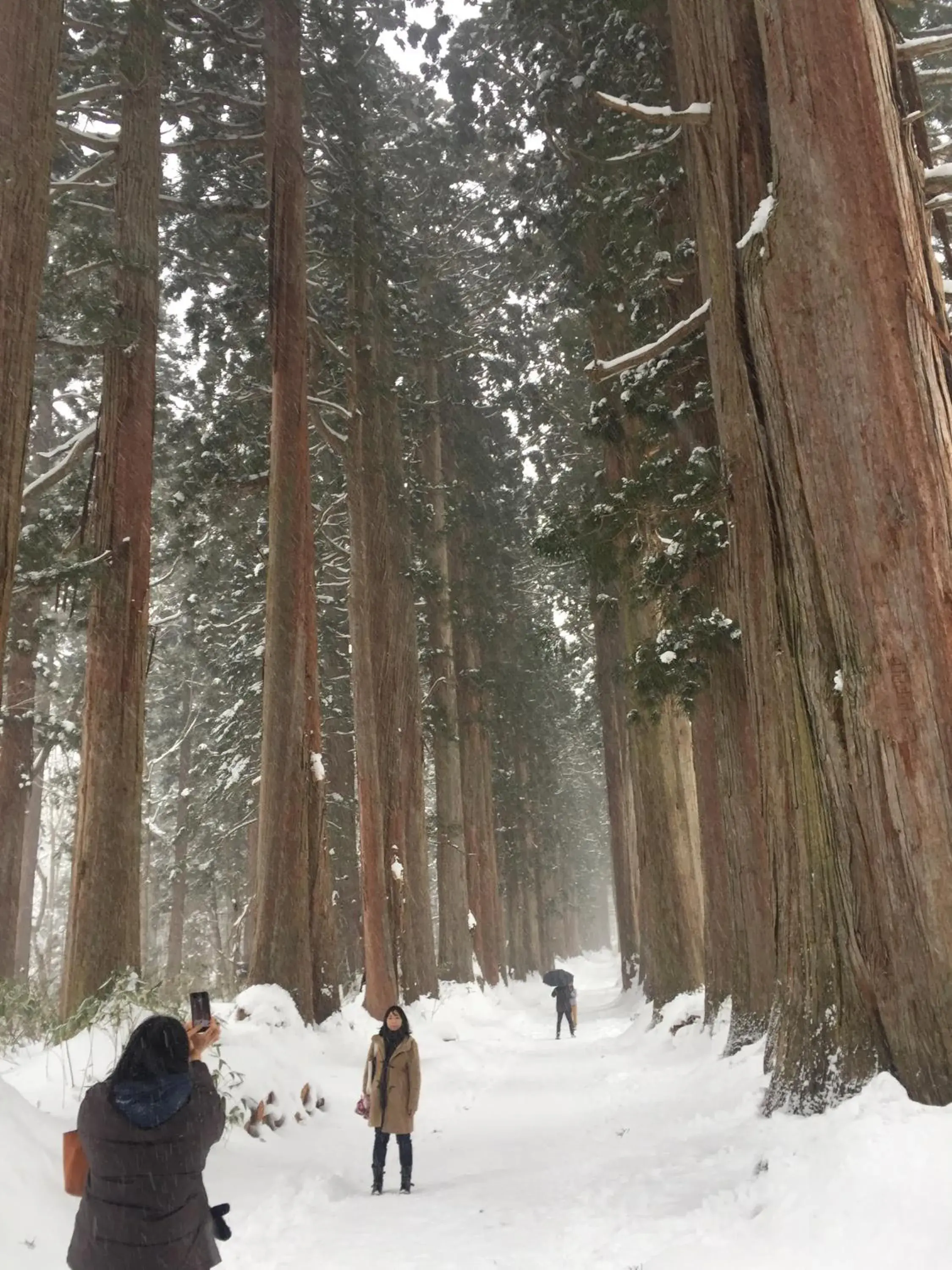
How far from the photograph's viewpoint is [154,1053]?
275 cm

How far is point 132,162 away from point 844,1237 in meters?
10.3

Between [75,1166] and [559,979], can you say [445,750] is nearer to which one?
[559,979]

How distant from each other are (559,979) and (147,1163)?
51.8ft

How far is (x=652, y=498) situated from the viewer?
9258 millimetres

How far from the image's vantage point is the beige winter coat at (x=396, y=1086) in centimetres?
627

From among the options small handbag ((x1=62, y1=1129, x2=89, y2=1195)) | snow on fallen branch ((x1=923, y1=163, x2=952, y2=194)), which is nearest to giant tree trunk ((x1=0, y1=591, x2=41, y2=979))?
small handbag ((x1=62, y1=1129, x2=89, y2=1195))

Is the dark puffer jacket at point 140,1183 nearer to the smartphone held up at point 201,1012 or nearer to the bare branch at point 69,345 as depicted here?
the smartphone held up at point 201,1012

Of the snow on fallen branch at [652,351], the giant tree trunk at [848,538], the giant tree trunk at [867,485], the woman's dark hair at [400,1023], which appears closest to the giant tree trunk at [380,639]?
the woman's dark hair at [400,1023]

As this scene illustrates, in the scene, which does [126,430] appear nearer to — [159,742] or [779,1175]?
[779,1175]

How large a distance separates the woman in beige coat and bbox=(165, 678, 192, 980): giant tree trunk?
1878 centimetres

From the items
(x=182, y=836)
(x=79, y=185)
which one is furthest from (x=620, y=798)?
(x=79, y=185)

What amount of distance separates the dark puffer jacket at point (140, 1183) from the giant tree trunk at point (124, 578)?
15.7 ft

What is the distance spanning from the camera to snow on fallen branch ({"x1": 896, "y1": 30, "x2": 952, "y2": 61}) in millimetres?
4781

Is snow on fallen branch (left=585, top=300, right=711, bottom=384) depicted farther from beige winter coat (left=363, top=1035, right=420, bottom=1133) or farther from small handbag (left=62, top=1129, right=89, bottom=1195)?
small handbag (left=62, top=1129, right=89, bottom=1195)
